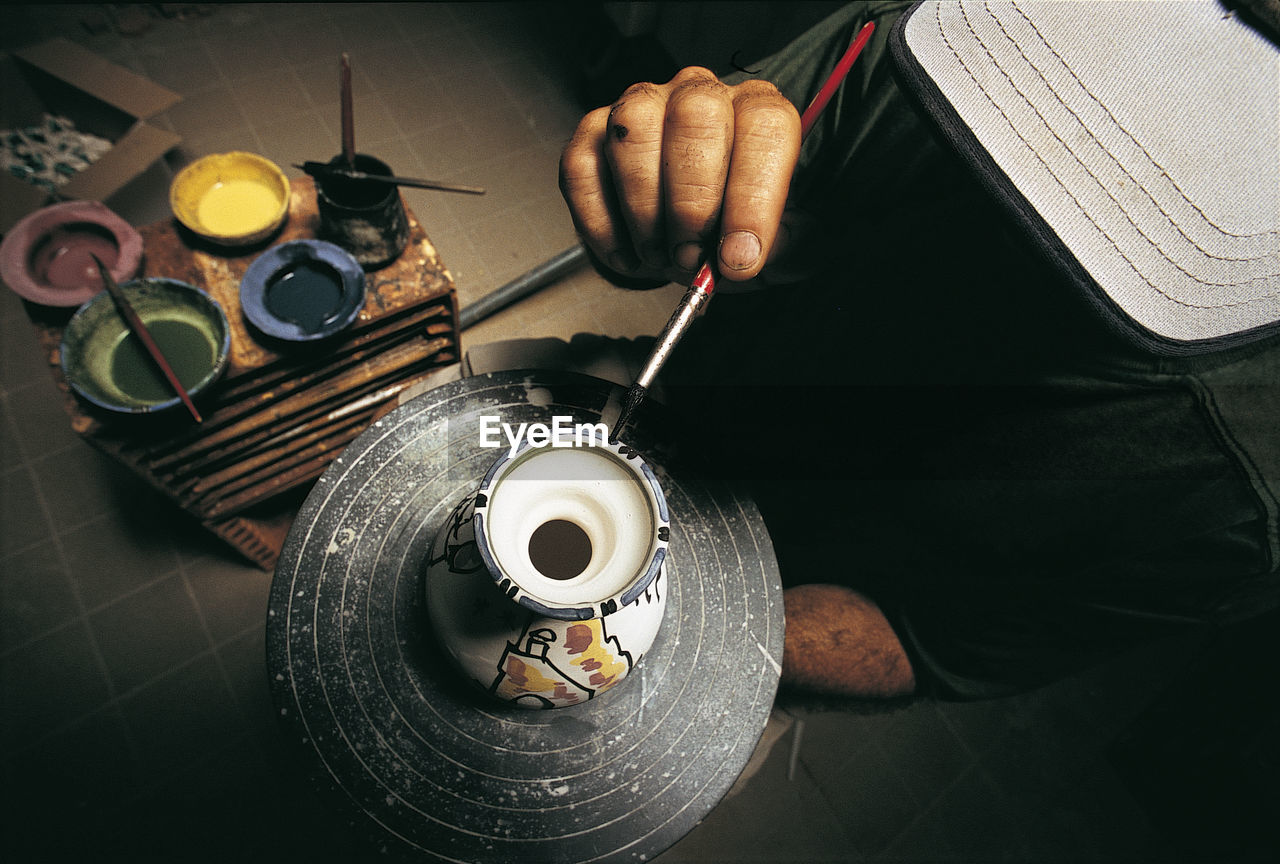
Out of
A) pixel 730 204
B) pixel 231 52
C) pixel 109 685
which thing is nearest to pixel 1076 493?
pixel 730 204

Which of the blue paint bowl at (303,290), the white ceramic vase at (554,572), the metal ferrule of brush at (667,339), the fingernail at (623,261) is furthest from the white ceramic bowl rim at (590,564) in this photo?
the blue paint bowl at (303,290)

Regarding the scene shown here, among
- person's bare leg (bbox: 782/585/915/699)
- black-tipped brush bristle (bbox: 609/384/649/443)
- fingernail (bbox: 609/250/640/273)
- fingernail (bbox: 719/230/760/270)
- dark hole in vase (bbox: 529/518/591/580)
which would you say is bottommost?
person's bare leg (bbox: 782/585/915/699)

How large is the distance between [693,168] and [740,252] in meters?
0.14

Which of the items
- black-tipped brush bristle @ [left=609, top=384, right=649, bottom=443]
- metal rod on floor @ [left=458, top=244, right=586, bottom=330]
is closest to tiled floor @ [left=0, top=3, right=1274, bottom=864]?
metal rod on floor @ [left=458, top=244, right=586, bottom=330]

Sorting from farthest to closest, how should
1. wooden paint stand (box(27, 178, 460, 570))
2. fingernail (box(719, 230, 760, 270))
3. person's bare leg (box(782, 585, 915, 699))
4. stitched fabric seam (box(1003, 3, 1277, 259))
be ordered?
1. wooden paint stand (box(27, 178, 460, 570))
2. person's bare leg (box(782, 585, 915, 699))
3. fingernail (box(719, 230, 760, 270))
4. stitched fabric seam (box(1003, 3, 1277, 259))

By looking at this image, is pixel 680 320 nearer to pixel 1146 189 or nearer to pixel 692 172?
pixel 692 172

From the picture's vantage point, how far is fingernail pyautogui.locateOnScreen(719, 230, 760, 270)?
85 centimetres

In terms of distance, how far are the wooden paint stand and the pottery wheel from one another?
448mm

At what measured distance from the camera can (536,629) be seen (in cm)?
80

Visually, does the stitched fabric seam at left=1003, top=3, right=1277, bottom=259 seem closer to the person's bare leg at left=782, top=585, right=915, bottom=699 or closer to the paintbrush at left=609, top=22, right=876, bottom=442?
A: the paintbrush at left=609, top=22, right=876, bottom=442

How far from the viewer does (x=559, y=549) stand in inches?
33.6

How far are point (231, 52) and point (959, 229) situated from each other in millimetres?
3341

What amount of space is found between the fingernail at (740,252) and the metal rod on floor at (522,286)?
1792mm

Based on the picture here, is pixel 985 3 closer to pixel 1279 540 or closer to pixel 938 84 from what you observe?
pixel 938 84
